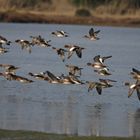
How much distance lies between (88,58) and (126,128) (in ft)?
57.5

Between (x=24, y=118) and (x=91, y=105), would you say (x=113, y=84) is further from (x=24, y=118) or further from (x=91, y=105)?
(x=24, y=118)

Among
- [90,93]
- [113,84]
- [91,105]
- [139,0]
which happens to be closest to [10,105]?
[91,105]

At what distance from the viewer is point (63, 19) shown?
6525 cm

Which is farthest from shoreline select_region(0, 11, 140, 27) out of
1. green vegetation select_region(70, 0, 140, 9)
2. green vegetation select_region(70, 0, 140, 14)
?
green vegetation select_region(70, 0, 140, 9)

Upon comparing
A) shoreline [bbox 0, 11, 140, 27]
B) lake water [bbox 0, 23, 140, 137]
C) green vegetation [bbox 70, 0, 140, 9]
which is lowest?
shoreline [bbox 0, 11, 140, 27]

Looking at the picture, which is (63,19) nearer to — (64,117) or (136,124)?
(64,117)

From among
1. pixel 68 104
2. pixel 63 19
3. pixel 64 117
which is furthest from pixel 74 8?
pixel 64 117

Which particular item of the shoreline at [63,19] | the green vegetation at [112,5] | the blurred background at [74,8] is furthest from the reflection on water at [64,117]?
the green vegetation at [112,5]

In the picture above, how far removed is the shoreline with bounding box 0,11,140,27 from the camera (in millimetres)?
63875

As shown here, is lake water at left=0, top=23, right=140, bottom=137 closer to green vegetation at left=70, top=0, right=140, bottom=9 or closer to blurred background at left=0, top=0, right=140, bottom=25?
blurred background at left=0, top=0, right=140, bottom=25

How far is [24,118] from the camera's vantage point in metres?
19.9

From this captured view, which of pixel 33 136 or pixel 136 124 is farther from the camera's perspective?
pixel 136 124

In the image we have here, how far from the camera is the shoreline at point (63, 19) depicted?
210 ft

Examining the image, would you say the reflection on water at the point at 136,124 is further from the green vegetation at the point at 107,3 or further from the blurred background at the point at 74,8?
the green vegetation at the point at 107,3
